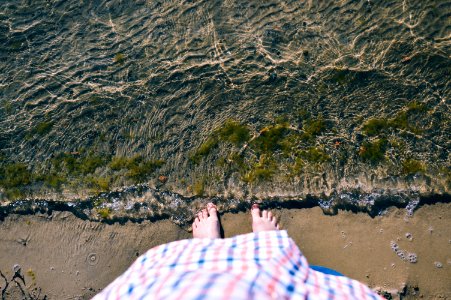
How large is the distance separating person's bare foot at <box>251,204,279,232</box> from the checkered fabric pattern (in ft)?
3.62

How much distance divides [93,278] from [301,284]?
3.01 m

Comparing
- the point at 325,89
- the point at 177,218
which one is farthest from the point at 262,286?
the point at 325,89

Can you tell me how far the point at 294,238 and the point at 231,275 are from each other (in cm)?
236

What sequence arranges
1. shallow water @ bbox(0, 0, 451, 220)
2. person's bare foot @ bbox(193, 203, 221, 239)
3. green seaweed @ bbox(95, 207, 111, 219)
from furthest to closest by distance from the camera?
green seaweed @ bbox(95, 207, 111, 219) → shallow water @ bbox(0, 0, 451, 220) → person's bare foot @ bbox(193, 203, 221, 239)

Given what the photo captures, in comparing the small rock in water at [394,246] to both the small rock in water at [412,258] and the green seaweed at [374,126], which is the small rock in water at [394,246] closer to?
the small rock in water at [412,258]

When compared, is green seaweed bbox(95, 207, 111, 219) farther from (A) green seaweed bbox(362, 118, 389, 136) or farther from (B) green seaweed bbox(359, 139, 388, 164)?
(A) green seaweed bbox(362, 118, 389, 136)

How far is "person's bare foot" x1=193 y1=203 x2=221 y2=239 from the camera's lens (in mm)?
4356

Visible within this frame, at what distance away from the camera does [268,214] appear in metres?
4.41

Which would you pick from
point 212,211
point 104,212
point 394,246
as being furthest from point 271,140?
point 104,212

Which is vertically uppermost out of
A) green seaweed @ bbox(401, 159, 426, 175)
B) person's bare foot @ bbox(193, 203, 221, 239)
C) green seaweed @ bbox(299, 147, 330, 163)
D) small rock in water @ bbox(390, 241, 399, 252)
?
green seaweed @ bbox(299, 147, 330, 163)

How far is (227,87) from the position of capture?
473 centimetres

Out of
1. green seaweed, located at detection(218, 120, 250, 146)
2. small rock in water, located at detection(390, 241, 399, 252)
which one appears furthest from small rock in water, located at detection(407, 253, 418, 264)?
green seaweed, located at detection(218, 120, 250, 146)

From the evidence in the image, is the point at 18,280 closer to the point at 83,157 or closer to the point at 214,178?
the point at 83,157

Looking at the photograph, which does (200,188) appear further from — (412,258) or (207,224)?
(412,258)
